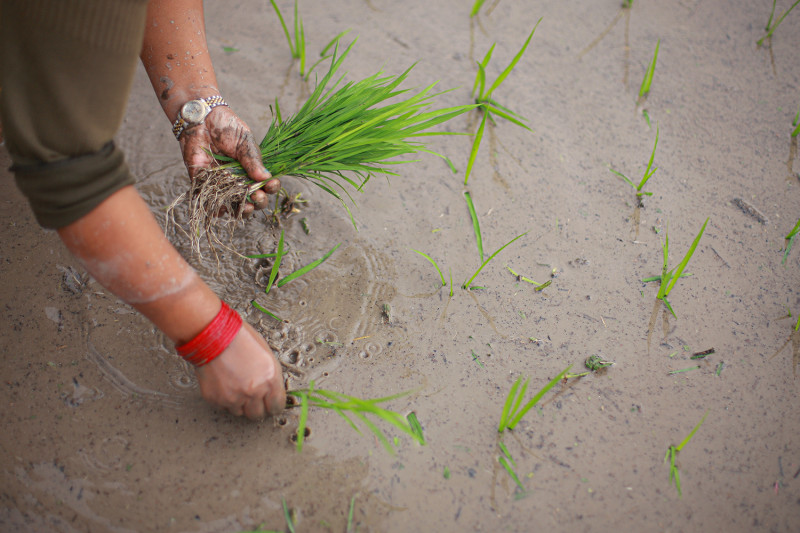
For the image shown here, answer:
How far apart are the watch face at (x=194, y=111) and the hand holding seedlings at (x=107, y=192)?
0.53 metres

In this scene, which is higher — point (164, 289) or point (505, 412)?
point (164, 289)

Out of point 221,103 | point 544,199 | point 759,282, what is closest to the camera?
point 221,103

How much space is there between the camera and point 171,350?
1.51m

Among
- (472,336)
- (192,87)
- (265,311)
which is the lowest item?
(265,311)

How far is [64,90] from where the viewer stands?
0.96 m

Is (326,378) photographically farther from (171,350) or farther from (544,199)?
(544,199)

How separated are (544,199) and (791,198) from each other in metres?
0.98

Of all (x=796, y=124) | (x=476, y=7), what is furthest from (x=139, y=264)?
(x=796, y=124)

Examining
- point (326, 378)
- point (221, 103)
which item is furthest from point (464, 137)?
point (326, 378)

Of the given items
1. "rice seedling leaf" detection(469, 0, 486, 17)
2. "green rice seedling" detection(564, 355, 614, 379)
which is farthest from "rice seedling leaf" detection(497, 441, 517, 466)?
"rice seedling leaf" detection(469, 0, 486, 17)

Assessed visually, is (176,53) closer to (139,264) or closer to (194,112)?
(194,112)

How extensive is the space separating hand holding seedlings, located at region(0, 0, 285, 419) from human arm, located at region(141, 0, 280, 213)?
0.50 metres

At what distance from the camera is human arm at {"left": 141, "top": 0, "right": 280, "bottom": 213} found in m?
1.57

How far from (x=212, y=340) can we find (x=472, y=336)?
0.77 m
